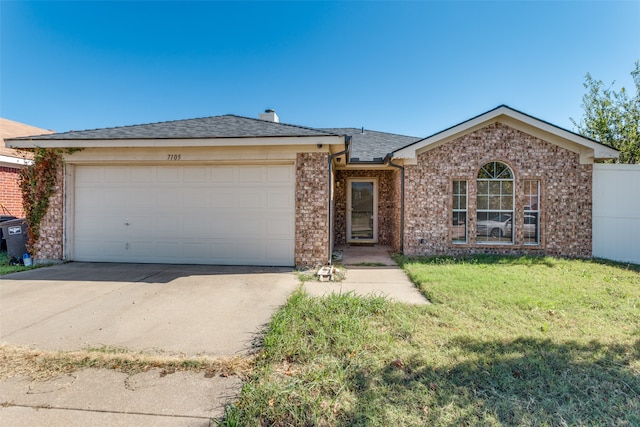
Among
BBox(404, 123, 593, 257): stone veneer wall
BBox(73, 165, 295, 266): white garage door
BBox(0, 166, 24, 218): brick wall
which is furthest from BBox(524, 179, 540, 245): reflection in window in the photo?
BBox(0, 166, 24, 218): brick wall

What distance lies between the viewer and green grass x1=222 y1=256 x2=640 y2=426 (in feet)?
6.94

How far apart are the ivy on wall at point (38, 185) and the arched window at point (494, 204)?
11.8 m

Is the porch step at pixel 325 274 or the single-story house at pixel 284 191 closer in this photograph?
the porch step at pixel 325 274

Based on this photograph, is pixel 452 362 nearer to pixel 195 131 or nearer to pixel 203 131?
pixel 203 131

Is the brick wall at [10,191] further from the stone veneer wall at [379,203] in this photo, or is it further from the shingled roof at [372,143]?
the shingled roof at [372,143]

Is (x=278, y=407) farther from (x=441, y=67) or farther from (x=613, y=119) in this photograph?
(x=613, y=119)

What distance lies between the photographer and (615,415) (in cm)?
211

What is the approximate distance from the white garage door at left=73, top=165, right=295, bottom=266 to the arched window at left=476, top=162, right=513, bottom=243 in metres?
5.75

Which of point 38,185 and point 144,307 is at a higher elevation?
point 38,185

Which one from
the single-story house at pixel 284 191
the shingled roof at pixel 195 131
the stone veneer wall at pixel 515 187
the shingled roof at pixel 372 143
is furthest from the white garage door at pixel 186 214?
the stone veneer wall at pixel 515 187

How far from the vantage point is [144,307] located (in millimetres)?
4348

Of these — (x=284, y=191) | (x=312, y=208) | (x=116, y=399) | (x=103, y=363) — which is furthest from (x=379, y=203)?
(x=116, y=399)

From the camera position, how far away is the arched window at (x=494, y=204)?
332 inches

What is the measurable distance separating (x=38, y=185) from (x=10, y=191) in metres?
5.16
